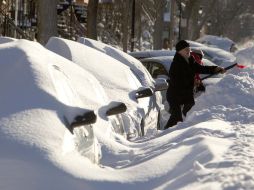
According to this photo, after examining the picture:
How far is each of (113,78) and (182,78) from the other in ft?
9.21

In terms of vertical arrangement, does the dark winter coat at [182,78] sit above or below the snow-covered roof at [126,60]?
below

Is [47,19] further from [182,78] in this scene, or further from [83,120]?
[83,120]

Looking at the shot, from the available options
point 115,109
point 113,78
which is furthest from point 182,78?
point 115,109

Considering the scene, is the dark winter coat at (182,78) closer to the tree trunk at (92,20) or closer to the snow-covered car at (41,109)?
the snow-covered car at (41,109)

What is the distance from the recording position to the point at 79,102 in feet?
17.2

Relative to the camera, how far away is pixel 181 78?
393 inches

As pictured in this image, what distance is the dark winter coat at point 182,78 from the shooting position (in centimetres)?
991

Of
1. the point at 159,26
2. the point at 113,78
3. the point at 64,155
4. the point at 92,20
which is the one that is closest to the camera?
the point at 64,155

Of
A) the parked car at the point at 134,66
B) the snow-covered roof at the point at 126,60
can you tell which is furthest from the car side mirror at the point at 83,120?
the snow-covered roof at the point at 126,60

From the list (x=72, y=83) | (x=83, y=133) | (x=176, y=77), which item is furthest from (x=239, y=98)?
(x=83, y=133)

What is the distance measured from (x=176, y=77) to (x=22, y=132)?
20.7 feet

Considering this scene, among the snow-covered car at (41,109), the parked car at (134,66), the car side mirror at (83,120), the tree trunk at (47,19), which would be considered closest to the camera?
the snow-covered car at (41,109)

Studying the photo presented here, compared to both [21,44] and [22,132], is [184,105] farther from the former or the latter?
[22,132]

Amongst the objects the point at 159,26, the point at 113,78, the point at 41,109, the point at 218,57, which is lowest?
the point at 159,26
